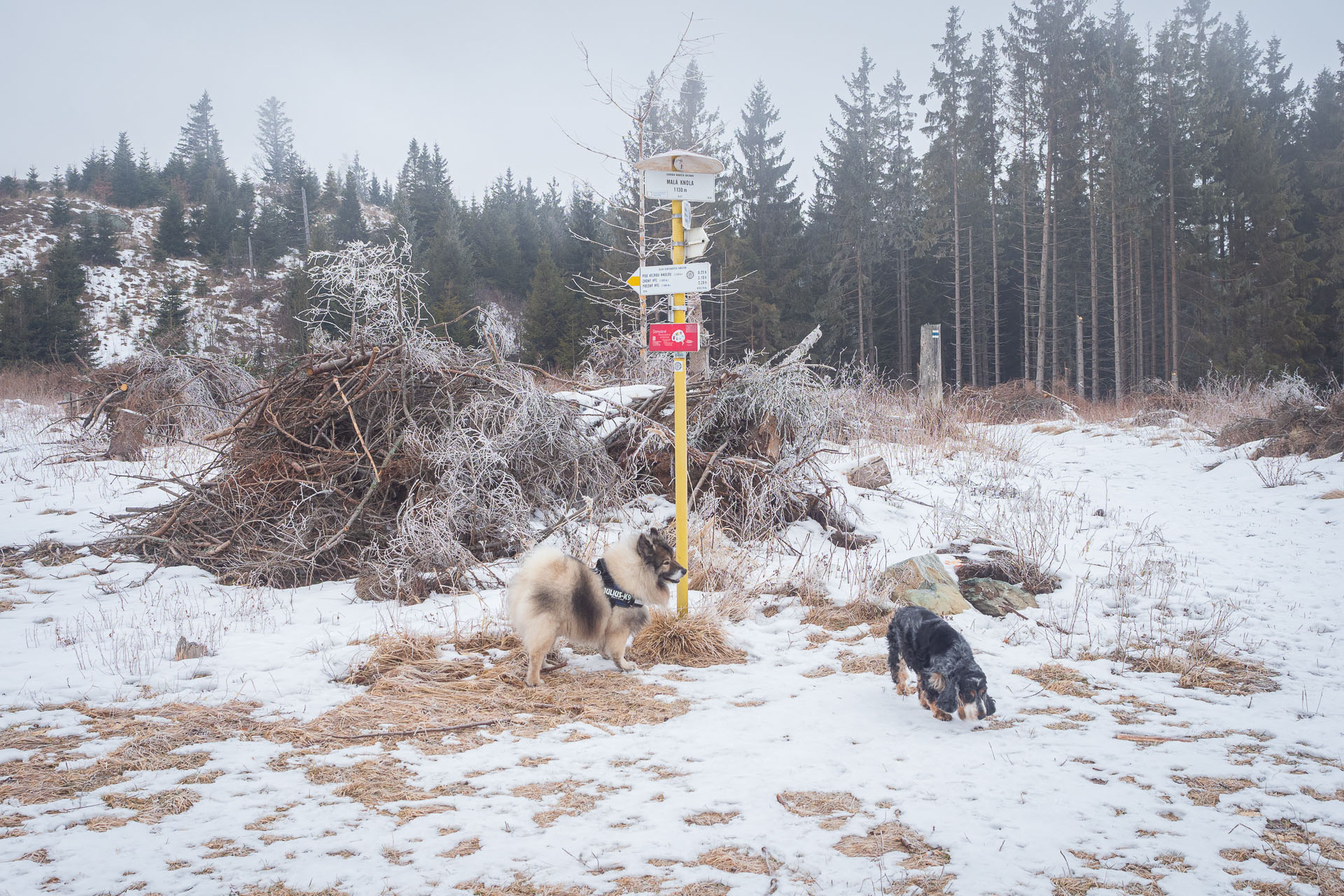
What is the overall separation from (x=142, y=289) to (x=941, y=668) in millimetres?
58258

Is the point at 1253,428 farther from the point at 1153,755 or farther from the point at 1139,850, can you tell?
the point at 1139,850

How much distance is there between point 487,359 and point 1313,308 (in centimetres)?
3577

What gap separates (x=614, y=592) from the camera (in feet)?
15.3

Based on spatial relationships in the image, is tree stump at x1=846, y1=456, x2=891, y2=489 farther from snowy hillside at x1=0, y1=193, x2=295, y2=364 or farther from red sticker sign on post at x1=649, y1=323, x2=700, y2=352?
snowy hillside at x1=0, y1=193, x2=295, y2=364

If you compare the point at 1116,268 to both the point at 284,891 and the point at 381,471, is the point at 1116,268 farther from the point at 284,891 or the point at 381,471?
the point at 284,891

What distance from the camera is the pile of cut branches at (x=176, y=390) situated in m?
12.3

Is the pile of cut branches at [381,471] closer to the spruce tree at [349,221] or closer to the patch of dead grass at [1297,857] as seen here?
the patch of dead grass at [1297,857]

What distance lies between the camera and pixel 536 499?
25.5 ft

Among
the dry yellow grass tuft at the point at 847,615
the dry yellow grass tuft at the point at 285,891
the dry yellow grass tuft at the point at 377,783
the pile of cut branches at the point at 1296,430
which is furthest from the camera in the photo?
the pile of cut branches at the point at 1296,430

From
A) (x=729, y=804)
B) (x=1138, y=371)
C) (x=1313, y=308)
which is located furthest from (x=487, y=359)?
(x=1313, y=308)

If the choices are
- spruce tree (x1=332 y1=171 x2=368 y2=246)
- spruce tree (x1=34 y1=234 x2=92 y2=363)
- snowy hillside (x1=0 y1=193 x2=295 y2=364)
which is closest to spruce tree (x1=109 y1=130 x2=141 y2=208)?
snowy hillside (x1=0 y1=193 x2=295 y2=364)

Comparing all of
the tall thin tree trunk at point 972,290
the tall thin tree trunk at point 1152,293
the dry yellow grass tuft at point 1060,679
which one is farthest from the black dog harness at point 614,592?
the tall thin tree trunk at point 1152,293

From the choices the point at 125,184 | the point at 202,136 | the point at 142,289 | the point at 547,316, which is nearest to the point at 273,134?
the point at 202,136

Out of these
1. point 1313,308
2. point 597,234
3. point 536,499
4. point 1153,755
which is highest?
point 597,234
